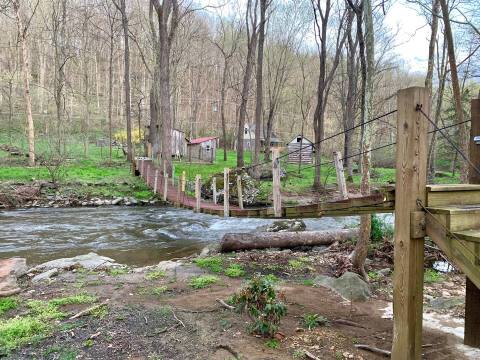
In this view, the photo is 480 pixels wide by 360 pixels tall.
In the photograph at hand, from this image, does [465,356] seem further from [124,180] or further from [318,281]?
[124,180]

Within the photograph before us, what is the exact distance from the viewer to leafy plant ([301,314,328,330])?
13.4ft

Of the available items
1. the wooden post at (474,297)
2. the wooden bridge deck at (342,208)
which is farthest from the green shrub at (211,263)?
the wooden post at (474,297)

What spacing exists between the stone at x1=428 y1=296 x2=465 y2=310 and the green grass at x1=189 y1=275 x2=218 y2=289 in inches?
112

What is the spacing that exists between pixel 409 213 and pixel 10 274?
5567mm

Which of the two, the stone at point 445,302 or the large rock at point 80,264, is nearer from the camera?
the stone at point 445,302

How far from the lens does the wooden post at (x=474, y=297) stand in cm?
354

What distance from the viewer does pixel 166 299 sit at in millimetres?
4906

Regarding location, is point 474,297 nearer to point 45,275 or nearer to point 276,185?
point 276,185

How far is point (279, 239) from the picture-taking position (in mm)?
8664

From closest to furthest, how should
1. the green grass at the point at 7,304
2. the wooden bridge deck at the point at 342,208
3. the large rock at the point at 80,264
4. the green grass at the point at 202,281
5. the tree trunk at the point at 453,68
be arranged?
the wooden bridge deck at the point at 342,208
the green grass at the point at 7,304
the green grass at the point at 202,281
the large rock at the point at 80,264
the tree trunk at the point at 453,68

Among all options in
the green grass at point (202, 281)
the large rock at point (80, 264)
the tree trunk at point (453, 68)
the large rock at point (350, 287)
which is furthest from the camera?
the tree trunk at point (453, 68)

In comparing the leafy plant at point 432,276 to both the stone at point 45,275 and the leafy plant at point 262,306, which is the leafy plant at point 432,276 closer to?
the leafy plant at point 262,306

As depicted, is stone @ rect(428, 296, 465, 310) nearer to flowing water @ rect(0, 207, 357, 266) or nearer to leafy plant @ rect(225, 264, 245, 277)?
leafy plant @ rect(225, 264, 245, 277)

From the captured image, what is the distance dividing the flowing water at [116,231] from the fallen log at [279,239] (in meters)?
1.24
